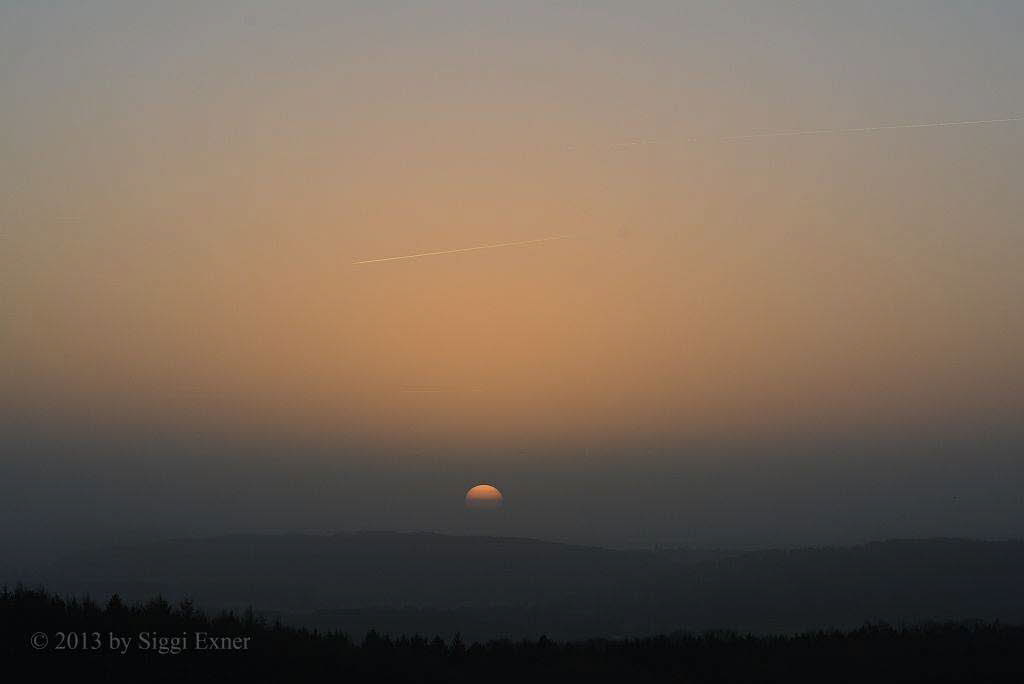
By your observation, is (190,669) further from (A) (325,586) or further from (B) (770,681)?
(A) (325,586)

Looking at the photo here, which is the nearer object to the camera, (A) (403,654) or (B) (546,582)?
(A) (403,654)

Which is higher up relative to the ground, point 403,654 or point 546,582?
point 546,582

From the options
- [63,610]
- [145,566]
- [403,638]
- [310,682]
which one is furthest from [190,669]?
[145,566]

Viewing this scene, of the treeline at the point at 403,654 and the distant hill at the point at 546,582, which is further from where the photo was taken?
the distant hill at the point at 546,582

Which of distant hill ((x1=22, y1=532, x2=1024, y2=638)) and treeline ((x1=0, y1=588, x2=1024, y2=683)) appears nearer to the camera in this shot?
treeline ((x1=0, y1=588, x2=1024, y2=683))
